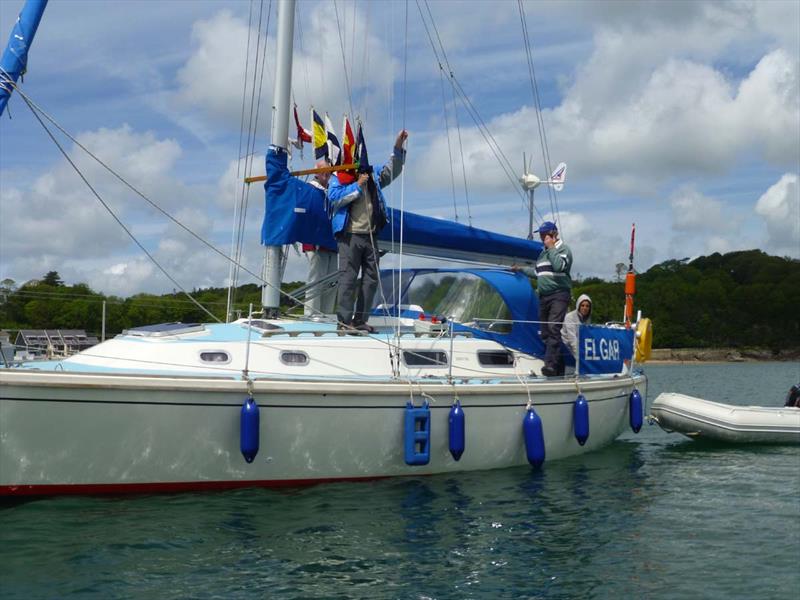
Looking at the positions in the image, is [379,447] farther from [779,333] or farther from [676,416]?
[779,333]

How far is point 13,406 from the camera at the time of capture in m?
6.76

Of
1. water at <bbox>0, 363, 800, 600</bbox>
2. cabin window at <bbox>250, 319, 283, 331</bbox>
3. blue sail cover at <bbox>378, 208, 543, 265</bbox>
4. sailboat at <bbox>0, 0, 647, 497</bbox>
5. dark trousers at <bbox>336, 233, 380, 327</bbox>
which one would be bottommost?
water at <bbox>0, 363, 800, 600</bbox>

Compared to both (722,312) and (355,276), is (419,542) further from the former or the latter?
(722,312)

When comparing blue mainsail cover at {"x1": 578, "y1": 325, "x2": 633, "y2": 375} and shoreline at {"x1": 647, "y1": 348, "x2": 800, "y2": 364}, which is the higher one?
blue mainsail cover at {"x1": 578, "y1": 325, "x2": 633, "y2": 375}

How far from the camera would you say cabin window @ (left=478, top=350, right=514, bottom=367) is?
9711 mm

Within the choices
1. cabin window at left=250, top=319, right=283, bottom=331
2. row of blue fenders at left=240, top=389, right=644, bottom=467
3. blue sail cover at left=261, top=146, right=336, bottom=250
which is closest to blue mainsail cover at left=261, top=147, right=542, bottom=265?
blue sail cover at left=261, top=146, right=336, bottom=250

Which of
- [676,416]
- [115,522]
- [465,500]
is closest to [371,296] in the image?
[465,500]

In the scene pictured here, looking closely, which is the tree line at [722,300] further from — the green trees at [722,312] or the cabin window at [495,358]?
the cabin window at [495,358]

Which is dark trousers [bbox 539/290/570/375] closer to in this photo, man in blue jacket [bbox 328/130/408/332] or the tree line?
man in blue jacket [bbox 328/130/408/332]

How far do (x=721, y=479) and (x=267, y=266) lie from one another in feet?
19.8

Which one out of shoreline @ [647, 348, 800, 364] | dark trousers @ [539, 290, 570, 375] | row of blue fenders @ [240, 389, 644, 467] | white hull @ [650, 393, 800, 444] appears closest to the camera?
row of blue fenders @ [240, 389, 644, 467]

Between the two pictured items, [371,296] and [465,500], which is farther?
[371,296]

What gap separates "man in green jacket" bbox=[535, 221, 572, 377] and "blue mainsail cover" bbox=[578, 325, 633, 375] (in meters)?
0.55

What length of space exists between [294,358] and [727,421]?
767 cm
